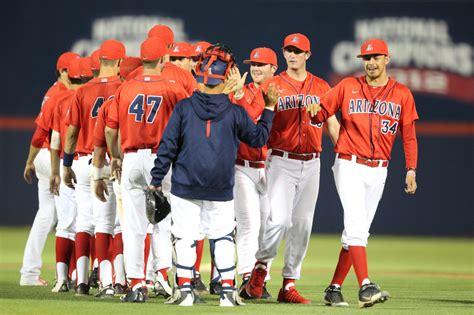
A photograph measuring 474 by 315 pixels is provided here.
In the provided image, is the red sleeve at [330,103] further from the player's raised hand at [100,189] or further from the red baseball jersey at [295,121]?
the player's raised hand at [100,189]

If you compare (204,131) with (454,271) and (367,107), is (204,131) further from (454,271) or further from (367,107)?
(454,271)

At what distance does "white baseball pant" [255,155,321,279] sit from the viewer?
9.02 metres

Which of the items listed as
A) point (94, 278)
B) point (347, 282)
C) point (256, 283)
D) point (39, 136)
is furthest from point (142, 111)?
point (347, 282)

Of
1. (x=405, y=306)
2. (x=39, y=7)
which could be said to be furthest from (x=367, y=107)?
(x=39, y=7)

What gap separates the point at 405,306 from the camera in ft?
28.5

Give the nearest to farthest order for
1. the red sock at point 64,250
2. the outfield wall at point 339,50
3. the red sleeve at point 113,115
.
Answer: the red sleeve at point 113,115 < the red sock at point 64,250 < the outfield wall at point 339,50

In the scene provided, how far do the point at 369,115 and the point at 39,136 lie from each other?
3.52 metres

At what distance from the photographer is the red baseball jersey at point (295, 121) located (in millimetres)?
9133

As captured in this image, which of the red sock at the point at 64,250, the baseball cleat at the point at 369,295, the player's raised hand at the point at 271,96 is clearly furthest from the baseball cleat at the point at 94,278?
the baseball cleat at the point at 369,295

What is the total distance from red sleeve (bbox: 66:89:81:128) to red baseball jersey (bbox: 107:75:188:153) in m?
0.70

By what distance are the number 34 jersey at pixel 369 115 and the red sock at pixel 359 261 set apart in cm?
74

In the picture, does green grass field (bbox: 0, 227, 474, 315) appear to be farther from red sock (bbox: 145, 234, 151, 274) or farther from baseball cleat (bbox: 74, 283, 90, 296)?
red sock (bbox: 145, 234, 151, 274)

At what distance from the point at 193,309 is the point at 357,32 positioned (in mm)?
11822

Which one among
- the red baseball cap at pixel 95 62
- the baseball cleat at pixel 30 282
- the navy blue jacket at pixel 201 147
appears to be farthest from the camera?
the baseball cleat at pixel 30 282
